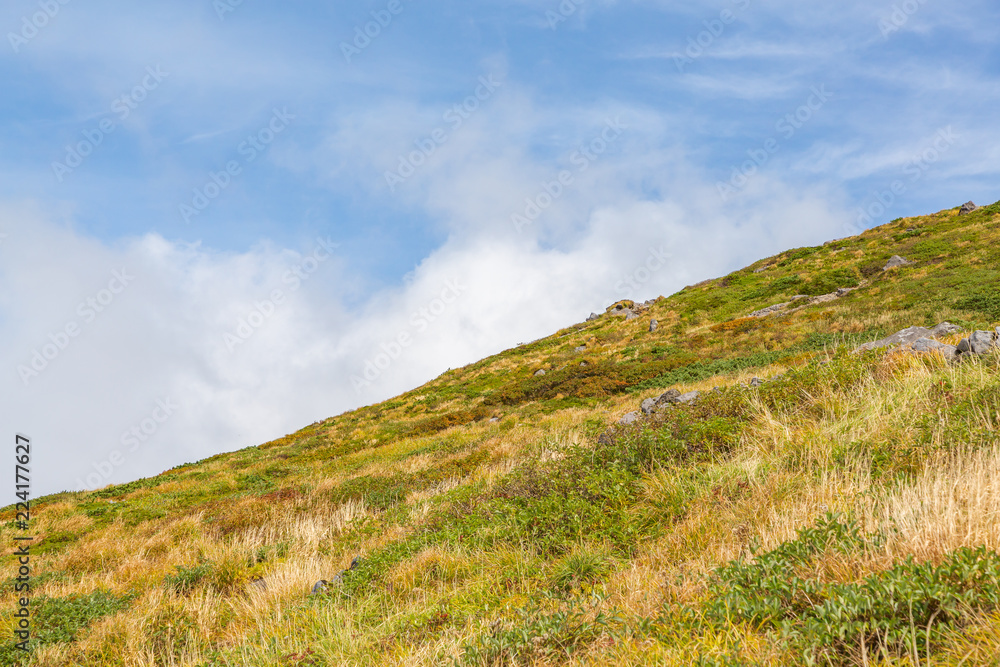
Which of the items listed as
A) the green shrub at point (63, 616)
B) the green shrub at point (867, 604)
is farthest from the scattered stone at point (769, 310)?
the green shrub at point (63, 616)

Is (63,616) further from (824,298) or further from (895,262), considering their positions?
(895,262)

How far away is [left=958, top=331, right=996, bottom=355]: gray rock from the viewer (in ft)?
27.4

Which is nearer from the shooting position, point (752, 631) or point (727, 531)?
point (752, 631)

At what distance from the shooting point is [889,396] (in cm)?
689

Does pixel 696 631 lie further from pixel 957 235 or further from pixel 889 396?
pixel 957 235

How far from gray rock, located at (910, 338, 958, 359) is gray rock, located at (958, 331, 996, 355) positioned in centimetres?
14

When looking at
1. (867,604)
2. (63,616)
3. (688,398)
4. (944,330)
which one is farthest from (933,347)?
(63,616)

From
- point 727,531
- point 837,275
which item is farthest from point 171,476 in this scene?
point 837,275

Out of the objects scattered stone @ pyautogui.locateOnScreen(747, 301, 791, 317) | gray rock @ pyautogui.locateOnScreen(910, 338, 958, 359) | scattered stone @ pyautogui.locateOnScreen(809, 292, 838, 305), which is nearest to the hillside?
gray rock @ pyautogui.locateOnScreen(910, 338, 958, 359)

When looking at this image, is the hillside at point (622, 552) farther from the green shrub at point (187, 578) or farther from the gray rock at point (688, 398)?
the gray rock at point (688, 398)

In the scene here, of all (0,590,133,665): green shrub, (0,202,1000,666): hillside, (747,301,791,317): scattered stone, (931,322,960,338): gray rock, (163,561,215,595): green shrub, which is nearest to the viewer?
(0,202,1000,666): hillside

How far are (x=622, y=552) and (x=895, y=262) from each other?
3657cm

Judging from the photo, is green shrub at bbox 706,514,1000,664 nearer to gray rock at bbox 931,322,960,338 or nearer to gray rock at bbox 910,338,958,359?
gray rock at bbox 910,338,958,359

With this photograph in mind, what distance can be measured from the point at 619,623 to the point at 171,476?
25363mm
